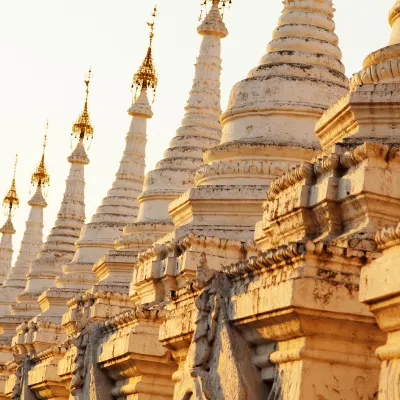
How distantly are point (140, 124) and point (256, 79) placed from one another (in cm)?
1610

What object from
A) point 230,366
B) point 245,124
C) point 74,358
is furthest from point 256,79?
point 230,366

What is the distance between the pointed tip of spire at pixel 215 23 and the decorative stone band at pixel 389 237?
1853cm

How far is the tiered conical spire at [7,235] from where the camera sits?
61.1 m

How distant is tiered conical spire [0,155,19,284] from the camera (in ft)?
200

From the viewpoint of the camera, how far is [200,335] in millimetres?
12773

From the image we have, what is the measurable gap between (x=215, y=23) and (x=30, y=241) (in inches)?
1153

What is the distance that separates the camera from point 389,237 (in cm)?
963

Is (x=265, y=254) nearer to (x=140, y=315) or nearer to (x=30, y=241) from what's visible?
(x=140, y=315)

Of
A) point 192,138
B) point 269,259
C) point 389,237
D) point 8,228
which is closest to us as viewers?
point 389,237

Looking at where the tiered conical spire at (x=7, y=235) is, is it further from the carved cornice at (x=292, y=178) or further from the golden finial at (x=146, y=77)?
the carved cornice at (x=292, y=178)

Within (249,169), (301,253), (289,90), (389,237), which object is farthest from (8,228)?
(389,237)

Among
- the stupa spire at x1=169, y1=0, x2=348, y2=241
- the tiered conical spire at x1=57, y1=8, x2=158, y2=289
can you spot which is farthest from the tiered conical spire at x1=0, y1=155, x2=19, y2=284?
the stupa spire at x1=169, y1=0, x2=348, y2=241

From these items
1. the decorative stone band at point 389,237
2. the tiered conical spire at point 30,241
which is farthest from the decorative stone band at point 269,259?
the tiered conical spire at point 30,241

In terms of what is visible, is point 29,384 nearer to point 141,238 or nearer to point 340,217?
point 141,238
